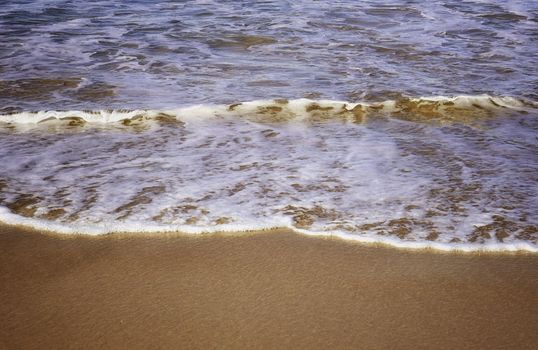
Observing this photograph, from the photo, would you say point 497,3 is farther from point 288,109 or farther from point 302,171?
point 302,171

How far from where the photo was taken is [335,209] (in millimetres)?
2830

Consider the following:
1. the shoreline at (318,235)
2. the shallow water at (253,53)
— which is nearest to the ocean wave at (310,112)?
the shallow water at (253,53)

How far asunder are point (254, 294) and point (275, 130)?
216cm

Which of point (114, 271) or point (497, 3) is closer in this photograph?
point (114, 271)

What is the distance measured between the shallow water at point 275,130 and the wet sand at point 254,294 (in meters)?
0.15

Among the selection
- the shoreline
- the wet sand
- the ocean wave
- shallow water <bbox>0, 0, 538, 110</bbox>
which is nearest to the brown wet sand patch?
shallow water <bbox>0, 0, 538, 110</bbox>

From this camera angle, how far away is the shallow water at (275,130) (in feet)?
9.08

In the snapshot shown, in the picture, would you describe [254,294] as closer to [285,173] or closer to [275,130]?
[285,173]

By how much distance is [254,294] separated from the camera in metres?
2.15

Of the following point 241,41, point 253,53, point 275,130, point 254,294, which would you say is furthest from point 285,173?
point 241,41

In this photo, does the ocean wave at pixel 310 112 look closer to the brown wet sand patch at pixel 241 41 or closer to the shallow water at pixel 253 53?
the shallow water at pixel 253 53

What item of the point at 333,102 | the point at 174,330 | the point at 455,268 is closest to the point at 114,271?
the point at 174,330

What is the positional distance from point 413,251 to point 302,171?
40.9 inches

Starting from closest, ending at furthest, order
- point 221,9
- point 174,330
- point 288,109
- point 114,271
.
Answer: point 174,330, point 114,271, point 288,109, point 221,9
